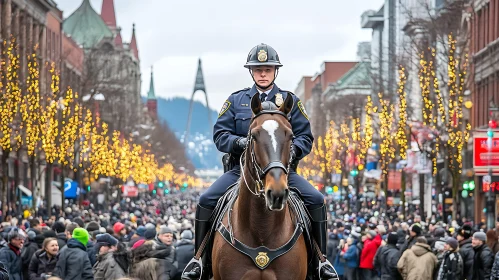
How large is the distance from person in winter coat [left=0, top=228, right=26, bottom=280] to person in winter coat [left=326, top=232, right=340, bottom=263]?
543 inches

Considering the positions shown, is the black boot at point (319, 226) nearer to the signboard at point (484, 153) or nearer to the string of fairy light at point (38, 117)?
the signboard at point (484, 153)

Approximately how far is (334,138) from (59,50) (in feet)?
80.9

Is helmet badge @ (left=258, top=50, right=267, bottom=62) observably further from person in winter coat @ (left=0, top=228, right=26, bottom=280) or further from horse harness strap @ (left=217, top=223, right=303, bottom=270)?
person in winter coat @ (left=0, top=228, right=26, bottom=280)

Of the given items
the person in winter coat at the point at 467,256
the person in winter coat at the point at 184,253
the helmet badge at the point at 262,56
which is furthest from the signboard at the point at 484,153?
the helmet badge at the point at 262,56

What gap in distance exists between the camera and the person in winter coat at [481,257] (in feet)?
71.5

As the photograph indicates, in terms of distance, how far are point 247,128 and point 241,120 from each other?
0.30 feet

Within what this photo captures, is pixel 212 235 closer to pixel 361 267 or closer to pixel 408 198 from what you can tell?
pixel 361 267

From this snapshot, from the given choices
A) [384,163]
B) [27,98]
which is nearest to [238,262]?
[27,98]

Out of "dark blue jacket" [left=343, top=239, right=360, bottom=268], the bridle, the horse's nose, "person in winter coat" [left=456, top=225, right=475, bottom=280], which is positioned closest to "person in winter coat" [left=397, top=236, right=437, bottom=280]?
"person in winter coat" [left=456, top=225, right=475, bottom=280]

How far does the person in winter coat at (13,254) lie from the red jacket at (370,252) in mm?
11620

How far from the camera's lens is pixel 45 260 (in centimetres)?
1972

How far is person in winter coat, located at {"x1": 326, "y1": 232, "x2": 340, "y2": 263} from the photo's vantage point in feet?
110

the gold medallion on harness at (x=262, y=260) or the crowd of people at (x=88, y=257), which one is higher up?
the gold medallion on harness at (x=262, y=260)

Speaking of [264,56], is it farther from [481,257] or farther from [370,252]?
[370,252]
